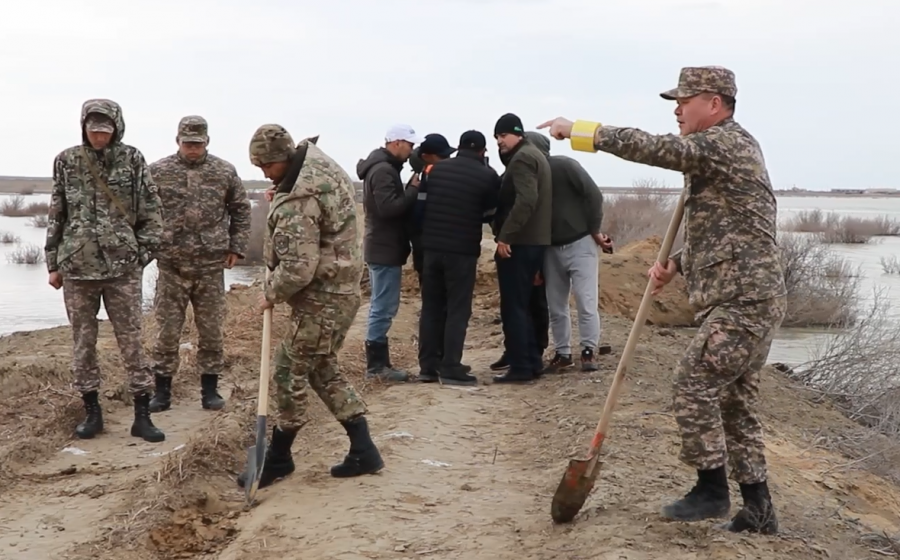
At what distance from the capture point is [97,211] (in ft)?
23.2

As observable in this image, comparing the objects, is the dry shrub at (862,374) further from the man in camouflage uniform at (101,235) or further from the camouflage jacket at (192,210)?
the man in camouflage uniform at (101,235)

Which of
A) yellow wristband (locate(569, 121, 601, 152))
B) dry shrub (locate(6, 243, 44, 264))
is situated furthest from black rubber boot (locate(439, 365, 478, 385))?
dry shrub (locate(6, 243, 44, 264))

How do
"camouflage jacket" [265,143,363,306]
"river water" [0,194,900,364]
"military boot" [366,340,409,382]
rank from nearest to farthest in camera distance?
"camouflage jacket" [265,143,363,306]
"military boot" [366,340,409,382]
"river water" [0,194,900,364]

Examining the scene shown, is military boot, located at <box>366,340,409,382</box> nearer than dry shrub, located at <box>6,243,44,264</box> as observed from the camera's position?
Yes

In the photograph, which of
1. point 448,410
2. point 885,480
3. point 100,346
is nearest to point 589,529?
point 448,410

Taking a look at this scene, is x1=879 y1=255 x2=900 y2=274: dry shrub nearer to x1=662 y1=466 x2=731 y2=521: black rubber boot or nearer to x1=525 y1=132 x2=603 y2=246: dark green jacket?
x1=525 y1=132 x2=603 y2=246: dark green jacket

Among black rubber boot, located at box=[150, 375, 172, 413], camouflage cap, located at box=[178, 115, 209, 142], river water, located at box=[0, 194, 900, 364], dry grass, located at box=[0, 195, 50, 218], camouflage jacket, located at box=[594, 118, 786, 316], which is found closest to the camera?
camouflage jacket, located at box=[594, 118, 786, 316]

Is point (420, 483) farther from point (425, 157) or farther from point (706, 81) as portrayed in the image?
point (425, 157)

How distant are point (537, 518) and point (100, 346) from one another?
7303 mm

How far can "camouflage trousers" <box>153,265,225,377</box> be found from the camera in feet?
26.1

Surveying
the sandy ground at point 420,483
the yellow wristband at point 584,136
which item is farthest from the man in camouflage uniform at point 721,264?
the sandy ground at point 420,483

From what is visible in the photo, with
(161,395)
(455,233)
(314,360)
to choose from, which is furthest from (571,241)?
(161,395)

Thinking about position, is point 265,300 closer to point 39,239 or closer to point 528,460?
point 528,460

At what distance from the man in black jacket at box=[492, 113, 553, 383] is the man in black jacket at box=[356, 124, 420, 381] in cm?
77
